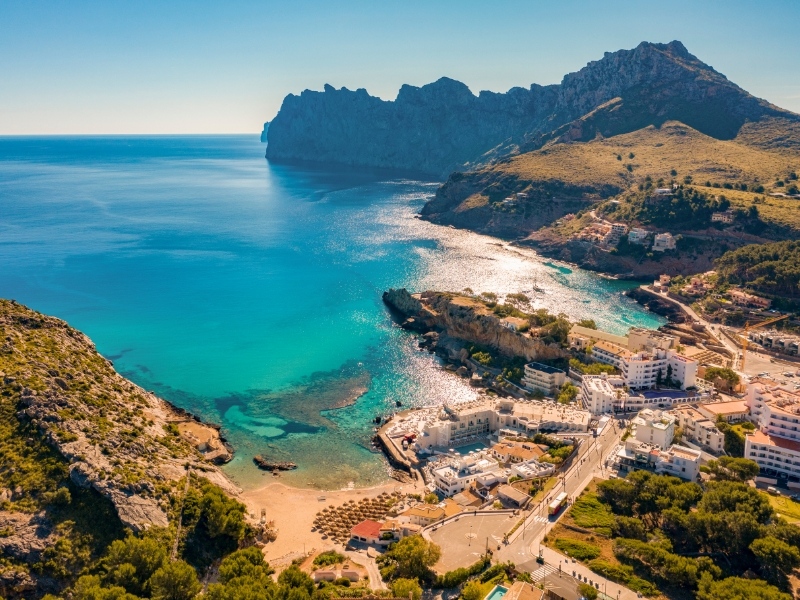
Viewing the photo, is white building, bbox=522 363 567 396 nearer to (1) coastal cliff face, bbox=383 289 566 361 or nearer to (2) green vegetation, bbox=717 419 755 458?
(1) coastal cliff face, bbox=383 289 566 361

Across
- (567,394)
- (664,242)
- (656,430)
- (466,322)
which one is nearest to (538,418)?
(567,394)

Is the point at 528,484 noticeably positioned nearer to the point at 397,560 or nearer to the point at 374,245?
the point at 397,560

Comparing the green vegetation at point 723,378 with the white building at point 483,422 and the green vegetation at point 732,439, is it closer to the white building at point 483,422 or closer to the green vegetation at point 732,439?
the green vegetation at point 732,439

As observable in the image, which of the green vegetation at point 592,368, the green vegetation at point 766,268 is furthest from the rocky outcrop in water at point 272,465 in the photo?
the green vegetation at point 766,268

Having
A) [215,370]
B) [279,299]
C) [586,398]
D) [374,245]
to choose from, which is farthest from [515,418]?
[374,245]

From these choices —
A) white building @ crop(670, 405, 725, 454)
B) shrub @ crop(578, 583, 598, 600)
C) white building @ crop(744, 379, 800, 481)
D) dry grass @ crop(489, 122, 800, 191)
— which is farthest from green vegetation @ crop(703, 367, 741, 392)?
dry grass @ crop(489, 122, 800, 191)

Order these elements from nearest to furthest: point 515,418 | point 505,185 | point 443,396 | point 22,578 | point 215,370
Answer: point 22,578, point 515,418, point 443,396, point 215,370, point 505,185
